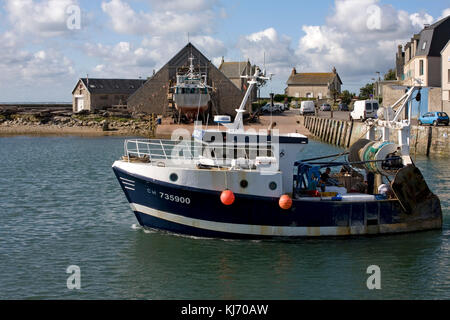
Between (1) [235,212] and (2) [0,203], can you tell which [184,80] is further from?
(1) [235,212]

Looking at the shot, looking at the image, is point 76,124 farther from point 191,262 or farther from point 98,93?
point 191,262

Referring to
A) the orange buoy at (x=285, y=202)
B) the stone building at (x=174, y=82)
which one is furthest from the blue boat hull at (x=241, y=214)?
the stone building at (x=174, y=82)

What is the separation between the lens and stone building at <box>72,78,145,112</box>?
87125 mm

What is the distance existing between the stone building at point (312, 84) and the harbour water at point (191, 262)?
80.6 metres

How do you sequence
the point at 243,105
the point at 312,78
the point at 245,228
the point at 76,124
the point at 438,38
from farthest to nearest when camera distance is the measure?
the point at 312,78 → the point at 76,124 → the point at 438,38 → the point at 243,105 → the point at 245,228

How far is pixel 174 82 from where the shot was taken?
7438 cm

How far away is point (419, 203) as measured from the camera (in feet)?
63.5

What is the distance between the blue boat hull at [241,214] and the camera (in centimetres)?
1773

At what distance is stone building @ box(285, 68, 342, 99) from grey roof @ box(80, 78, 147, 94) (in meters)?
27.1

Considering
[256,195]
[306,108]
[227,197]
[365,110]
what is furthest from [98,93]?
[227,197]

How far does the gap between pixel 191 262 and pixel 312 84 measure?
8976cm

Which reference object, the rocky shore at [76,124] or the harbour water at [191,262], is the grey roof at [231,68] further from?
the harbour water at [191,262]
